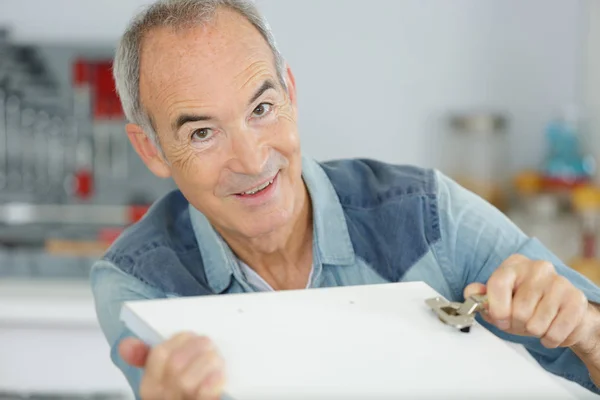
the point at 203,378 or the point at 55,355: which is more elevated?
the point at 203,378

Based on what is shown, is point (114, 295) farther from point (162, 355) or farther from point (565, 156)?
point (565, 156)

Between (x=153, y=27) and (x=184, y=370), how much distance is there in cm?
53

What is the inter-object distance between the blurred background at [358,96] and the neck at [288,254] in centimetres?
133

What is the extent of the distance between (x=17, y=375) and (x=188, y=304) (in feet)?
5.50

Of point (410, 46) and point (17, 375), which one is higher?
point (410, 46)

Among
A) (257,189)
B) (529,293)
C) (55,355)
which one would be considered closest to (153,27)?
(257,189)

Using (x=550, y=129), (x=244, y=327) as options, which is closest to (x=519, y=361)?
(x=244, y=327)

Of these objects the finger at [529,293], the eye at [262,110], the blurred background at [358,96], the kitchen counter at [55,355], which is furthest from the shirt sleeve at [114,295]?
the blurred background at [358,96]

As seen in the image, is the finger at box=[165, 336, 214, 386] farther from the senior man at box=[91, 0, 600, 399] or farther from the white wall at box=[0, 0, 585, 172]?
the white wall at box=[0, 0, 585, 172]

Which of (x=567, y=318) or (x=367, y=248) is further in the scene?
(x=367, y=248)

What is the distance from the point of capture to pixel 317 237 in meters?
1.22

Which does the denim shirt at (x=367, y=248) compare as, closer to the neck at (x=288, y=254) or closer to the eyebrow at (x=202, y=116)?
the neck at (x=288, y=254)

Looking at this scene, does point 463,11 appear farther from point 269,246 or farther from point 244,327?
point 244,327

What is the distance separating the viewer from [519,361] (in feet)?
2.71
